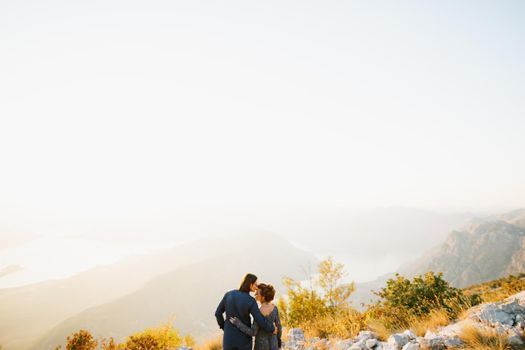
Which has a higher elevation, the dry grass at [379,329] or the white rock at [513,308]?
the white rock at [513,308]

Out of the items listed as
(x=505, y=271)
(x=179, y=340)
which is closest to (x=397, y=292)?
(x=179, y=340)

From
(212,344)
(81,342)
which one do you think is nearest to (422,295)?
(212,344)

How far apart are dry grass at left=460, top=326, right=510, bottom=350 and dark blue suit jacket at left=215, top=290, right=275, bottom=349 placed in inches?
168

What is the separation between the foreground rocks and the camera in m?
6.50

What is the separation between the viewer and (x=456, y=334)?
271 inches

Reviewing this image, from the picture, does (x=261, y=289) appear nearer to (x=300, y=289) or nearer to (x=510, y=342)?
(x=510, y=342)

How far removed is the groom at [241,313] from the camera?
606cm

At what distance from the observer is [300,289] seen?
679 inches

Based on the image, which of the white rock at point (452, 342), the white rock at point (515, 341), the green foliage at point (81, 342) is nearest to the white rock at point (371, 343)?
the white rock at point (452, 342)

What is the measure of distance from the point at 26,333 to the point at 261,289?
246 meters

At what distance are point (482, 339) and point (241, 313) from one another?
522 centimetres

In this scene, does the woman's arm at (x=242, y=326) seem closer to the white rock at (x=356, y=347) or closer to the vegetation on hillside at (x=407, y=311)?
the white rock at (x=356, y=347)

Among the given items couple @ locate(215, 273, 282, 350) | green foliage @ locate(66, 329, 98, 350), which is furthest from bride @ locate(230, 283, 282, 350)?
green foliage @ locate(66, 329, 98, 350)

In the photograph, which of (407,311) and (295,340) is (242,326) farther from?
(407,311)
